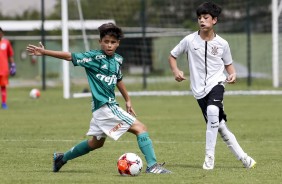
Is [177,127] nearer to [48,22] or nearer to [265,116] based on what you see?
[265,116]

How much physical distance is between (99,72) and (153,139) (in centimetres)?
472

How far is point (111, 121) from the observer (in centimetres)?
1023

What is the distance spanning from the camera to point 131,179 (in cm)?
973

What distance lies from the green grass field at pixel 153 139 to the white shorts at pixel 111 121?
0.49 meters

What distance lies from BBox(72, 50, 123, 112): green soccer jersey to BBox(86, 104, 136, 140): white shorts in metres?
0.08

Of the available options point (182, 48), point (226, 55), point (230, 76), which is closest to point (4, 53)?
point (182, 48)

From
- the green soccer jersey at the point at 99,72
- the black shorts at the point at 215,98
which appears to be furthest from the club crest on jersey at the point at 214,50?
the green soccer jersey at the point at 99,72

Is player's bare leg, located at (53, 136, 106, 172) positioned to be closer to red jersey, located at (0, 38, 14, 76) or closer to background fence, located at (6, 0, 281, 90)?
red jersey, located at (0, 38, 14, 76)

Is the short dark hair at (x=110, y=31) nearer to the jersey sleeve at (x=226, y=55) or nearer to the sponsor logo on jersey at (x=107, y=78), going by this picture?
the sponsor logo on jersey at (x=107, y=78)

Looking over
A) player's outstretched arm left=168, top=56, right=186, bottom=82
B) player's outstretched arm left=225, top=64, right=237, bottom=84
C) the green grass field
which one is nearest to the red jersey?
the green grass field

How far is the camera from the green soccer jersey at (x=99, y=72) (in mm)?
10266

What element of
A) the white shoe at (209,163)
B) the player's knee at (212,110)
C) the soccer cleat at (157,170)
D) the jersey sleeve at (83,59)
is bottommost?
the white shoe at (209,163)

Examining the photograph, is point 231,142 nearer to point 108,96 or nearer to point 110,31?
point 108,96

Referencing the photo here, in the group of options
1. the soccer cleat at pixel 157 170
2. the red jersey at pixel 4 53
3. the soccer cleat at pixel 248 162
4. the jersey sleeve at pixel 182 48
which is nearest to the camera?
the soccer cleat at pixel 157 170
